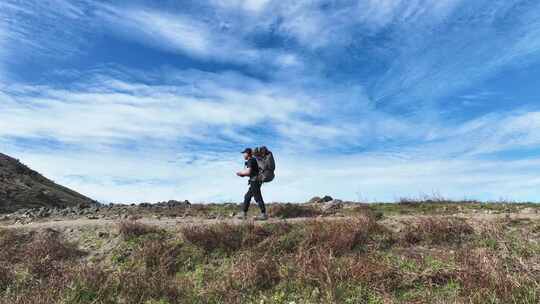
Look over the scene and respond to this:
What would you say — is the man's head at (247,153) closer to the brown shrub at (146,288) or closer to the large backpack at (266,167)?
the large backpack at (266,167)

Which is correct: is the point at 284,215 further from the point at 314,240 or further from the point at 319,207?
the point at 314,240

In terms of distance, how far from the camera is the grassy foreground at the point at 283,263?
8.01 meters

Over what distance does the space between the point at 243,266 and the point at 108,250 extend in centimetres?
452

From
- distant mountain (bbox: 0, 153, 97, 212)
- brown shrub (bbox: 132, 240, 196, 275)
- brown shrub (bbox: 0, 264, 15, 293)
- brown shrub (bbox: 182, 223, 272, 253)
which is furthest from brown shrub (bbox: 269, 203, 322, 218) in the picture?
distant mountain (bbox: 0, 153, 97, 212)

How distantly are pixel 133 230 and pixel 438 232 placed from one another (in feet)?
25.7

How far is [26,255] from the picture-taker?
448 inches

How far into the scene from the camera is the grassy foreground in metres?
8.01

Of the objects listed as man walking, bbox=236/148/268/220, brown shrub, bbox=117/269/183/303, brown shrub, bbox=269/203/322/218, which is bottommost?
brown shrub, bbox=117/269/183/303

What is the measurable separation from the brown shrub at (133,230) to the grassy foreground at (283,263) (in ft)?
0.17

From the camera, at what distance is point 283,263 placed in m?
9.66

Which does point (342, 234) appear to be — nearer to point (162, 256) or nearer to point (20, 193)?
point (162, 256)

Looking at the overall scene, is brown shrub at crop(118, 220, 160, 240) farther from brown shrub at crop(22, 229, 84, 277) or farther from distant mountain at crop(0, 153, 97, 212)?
distant mountain at crop(0, 153, 97, 212)

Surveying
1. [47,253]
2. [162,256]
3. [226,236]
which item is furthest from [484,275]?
[47,253]

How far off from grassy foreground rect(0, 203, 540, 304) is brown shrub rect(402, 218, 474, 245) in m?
0.02
